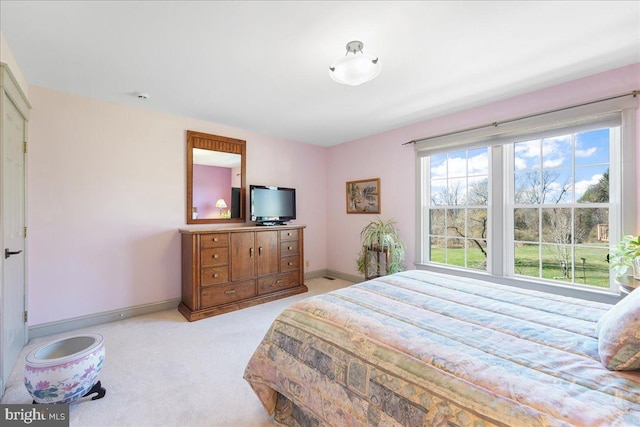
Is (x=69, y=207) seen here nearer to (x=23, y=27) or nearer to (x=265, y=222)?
(x=23, y=27)

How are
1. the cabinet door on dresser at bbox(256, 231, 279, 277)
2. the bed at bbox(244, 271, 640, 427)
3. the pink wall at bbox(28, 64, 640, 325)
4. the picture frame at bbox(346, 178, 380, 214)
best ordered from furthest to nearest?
1. the picture frame at bbox(346, 178, 380, 214)
2. the cabinet door on dresser at bbox(256, 231, 279, 277)
3. the pink wall at bbox(28, 64, 640, 325)
4. the bed at bbox(244, 271, 640, 427)

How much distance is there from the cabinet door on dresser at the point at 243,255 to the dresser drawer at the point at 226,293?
10 cm

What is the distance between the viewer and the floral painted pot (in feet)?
5.02

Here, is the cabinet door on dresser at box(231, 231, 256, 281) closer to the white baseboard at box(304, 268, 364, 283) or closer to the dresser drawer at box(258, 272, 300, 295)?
the dresser drawer at box(258, 272, 300, 295)

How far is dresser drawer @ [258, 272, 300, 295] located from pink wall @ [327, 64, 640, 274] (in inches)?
42.6

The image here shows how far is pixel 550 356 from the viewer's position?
101cm

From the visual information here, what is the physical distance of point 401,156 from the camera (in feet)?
12.8

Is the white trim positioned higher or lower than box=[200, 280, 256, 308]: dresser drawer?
higher

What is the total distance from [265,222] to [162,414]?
105 inches

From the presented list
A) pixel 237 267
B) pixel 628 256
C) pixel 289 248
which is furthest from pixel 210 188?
pixel 628 256

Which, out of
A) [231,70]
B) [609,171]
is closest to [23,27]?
[231,70]

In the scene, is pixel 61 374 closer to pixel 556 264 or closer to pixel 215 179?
pixel 215 179

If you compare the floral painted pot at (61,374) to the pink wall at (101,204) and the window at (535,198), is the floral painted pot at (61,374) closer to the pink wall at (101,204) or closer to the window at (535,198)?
the pink wall at (101,204)

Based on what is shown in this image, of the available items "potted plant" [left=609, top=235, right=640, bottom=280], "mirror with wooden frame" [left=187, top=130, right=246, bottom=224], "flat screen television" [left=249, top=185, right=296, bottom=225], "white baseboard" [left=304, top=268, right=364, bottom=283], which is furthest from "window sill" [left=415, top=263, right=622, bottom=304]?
"mirror with wooden frame" [left=187, top=130, right=246, bottom=224]
